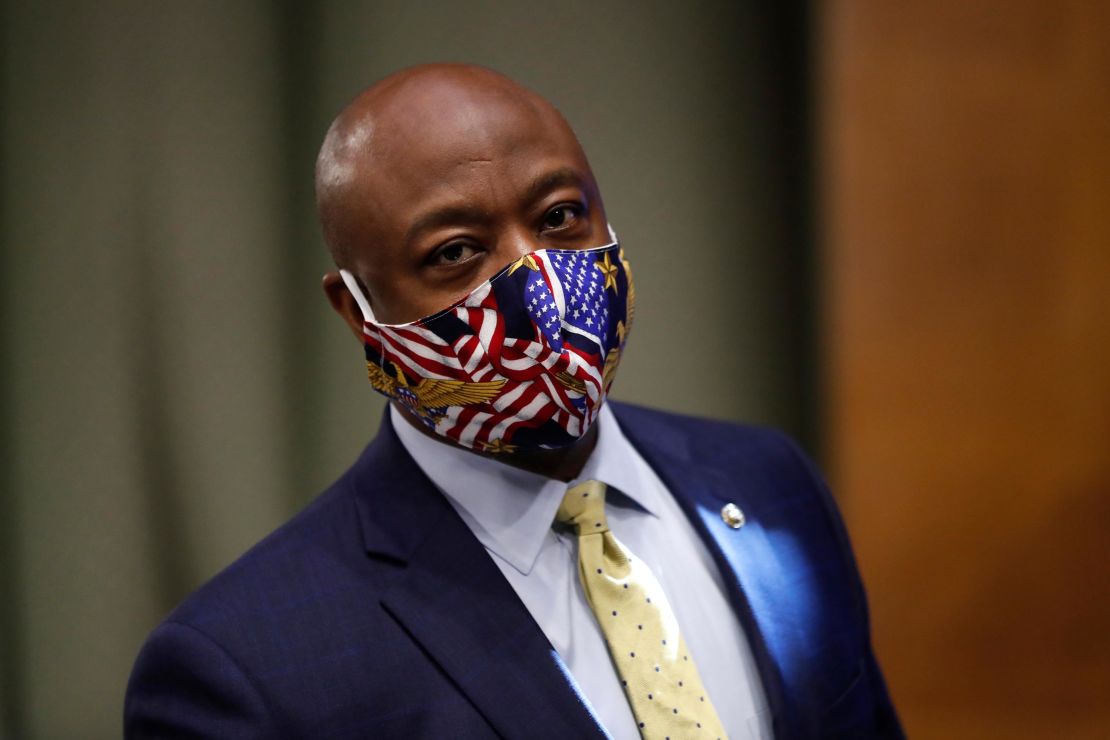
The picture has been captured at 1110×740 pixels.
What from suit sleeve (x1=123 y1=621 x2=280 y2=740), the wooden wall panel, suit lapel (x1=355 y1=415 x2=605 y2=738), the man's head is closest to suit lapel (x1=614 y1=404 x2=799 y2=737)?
suit lapel (x1=355 y1=415 x2=605 y2=738)

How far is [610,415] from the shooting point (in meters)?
1.66

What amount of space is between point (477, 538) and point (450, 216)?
410 millimetres

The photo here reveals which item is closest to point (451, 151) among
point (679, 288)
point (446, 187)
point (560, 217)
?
point (446, 187)

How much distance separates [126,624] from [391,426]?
117cm

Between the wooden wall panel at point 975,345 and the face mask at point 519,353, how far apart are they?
1.55 m

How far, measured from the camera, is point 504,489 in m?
1.49

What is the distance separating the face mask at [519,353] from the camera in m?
1.37

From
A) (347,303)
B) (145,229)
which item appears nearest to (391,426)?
(347,303)

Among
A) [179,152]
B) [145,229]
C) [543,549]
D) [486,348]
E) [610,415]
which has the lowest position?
[543,549]

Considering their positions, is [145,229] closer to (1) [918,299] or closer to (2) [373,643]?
(2) [373,643]

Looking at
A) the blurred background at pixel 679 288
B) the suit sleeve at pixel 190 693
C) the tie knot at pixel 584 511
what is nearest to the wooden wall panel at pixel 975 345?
the blurred background at pixel 679 288

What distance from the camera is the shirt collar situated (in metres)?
1.47

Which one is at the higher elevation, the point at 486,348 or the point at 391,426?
the point at 486,348

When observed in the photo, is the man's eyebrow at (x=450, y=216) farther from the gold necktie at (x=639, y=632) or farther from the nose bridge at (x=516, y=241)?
the gold necktie at (x=639, y=632)
